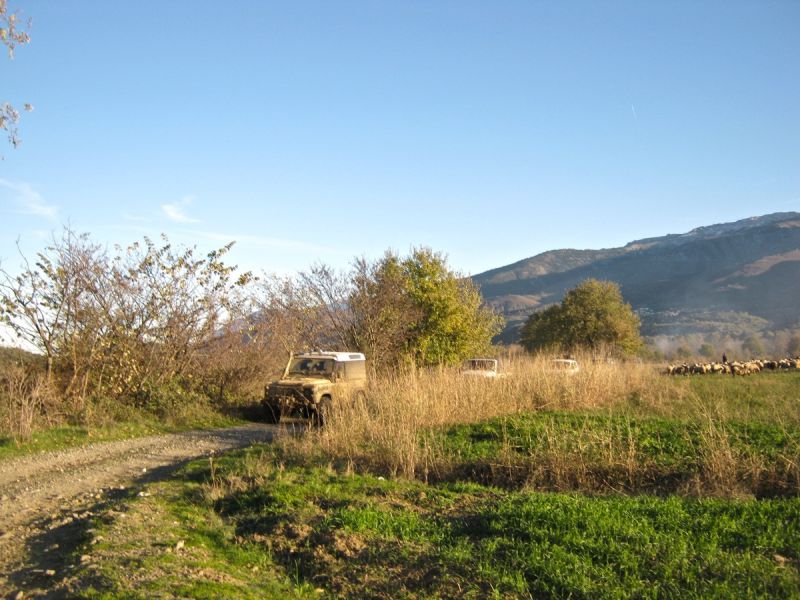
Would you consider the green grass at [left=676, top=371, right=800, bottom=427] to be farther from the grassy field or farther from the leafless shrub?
the leafless shrub

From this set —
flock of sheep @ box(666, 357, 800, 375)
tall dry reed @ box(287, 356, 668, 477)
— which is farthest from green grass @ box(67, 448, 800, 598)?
flock of sheep @ box(666, 357, 800, 375)

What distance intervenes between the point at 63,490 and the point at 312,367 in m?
9.08

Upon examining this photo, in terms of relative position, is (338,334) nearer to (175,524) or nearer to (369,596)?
(175,524)

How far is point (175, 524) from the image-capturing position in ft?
22.6

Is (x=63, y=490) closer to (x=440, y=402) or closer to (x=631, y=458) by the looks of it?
(x=440, y=402)

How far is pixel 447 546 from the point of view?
227 inches

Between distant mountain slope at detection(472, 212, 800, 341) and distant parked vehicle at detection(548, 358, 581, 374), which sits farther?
distant mountain slope at detection(472, 212, 800, 341)

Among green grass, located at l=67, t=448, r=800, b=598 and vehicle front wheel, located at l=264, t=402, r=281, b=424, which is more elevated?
vehicle front wheel, located at l=264, t=402, r=281, b=424

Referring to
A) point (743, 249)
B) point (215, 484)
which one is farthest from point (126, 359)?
point (743, 249)

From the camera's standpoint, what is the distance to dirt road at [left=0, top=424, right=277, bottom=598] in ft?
19.2

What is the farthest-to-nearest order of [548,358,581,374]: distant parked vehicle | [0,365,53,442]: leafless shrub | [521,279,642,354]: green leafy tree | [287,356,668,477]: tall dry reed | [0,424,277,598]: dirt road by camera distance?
[521,279,642,354]: green leafy tree < [548,358,581,374]: distant parked vehicle < [0,365,53,442]: leafless shrub < [287,356,668,477]: tall dry reed < [0,424,277,598]: dirt road

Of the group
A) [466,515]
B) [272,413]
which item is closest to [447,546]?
[466,515]

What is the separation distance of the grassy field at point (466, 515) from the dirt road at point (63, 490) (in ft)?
1.51

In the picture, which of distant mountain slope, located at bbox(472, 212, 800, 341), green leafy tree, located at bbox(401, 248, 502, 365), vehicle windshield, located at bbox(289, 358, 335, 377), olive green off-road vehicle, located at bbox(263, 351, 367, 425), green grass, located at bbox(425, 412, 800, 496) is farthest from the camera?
distant mountain slope, located at bbox(472, 212, 800, 341)
